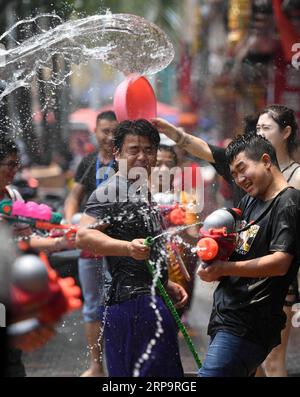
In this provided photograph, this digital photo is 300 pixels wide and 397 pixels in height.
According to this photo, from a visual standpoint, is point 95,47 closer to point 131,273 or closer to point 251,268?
point 131,273

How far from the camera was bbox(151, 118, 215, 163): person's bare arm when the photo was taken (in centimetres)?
500

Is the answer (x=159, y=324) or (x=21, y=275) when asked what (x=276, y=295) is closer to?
(x=159, y=324)

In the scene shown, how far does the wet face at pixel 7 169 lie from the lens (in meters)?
4.83

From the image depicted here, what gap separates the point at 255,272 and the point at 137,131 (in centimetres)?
108

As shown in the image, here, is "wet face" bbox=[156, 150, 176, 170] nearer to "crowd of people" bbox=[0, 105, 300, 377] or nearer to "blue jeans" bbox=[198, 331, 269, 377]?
"crowd of people" bbox=[0, 105, 300, 377]

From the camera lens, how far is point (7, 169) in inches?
191

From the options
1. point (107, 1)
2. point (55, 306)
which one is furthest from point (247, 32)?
point (55, 306)

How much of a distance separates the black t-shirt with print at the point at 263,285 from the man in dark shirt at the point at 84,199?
1415 mm

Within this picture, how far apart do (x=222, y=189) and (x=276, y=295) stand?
223cm

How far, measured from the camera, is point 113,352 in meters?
4.28

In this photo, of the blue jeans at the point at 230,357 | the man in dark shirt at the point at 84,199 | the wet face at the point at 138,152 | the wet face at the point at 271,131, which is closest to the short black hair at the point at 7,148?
the man in dark shirt at the point at 84,199

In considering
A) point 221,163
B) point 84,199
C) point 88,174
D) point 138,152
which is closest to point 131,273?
point 138,152

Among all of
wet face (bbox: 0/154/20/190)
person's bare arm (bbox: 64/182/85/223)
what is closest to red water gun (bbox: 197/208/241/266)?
wet face (bbox: 0/154/20/190)

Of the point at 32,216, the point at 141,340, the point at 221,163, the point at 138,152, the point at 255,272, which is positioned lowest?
the point at 141,340
